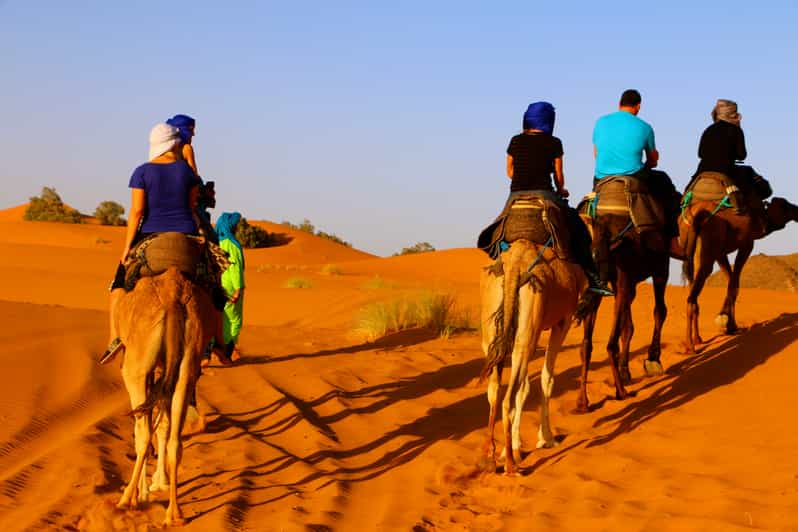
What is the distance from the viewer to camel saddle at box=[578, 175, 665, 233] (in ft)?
35.2

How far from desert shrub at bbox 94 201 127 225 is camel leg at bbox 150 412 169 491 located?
195ft

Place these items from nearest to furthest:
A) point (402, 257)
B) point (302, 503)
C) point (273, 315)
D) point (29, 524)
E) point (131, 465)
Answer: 1. point (29, 524)
2. point (302, 503)
3. point (131, 465)
4. point (273, 315)
5. point (402, 257)

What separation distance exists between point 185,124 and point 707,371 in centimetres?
686

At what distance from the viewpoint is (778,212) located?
1572 centimetres

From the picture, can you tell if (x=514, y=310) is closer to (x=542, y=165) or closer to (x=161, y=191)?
(x=542, y=165)

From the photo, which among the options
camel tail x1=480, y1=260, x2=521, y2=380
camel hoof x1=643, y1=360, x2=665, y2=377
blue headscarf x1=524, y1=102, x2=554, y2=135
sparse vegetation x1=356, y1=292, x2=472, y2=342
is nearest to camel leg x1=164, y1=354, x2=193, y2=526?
camel tail x1=480, y1=260, x2=521, y2=380

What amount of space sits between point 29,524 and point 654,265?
7.42 metres

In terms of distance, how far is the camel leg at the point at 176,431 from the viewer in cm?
684

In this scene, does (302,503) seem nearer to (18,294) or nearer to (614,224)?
(614,224)

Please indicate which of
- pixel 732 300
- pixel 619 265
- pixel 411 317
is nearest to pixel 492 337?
pixel 619 265

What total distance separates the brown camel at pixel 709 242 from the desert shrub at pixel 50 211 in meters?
51.7

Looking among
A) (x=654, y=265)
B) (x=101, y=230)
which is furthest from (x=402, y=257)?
(x=654, y=265)

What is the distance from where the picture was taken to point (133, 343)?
706cm

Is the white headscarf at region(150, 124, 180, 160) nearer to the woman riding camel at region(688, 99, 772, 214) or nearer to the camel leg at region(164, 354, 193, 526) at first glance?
the camel leg at region(164, 354, 193, 526)
